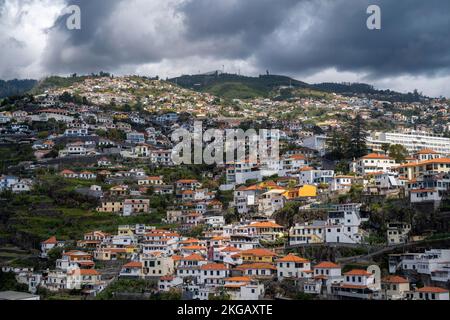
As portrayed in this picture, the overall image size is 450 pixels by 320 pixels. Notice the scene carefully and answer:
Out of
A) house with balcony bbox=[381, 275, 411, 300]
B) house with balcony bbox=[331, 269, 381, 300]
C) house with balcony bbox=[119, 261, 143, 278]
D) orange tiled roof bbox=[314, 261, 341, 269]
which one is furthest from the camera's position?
house with balcony bbox=[119, 261, 143, 278]

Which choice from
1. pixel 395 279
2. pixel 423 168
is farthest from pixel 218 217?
pixel 395 279

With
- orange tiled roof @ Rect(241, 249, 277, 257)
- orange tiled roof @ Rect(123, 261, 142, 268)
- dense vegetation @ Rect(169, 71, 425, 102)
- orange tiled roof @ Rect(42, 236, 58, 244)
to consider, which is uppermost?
dense vegetation @ Rect(169, 71, 425, 102)

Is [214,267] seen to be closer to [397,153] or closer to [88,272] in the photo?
[88,272]

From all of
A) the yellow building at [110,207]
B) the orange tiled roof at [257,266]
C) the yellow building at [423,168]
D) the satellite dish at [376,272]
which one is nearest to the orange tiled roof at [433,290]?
the satellite dish at [376,272]

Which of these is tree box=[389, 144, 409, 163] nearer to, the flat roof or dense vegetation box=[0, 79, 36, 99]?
the flat roof

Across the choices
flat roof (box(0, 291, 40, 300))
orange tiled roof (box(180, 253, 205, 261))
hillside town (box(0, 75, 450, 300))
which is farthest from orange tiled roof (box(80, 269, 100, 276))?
orange tiled roof (box(180, 253, 205, 261))

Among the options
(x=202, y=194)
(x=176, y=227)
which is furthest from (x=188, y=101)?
(x=176, y=227)
